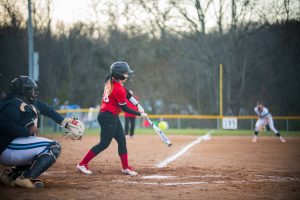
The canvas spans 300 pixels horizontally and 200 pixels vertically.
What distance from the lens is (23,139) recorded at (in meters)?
7.36

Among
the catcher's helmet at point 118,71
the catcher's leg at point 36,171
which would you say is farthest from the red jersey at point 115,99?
the catcher's leg at point 36,171

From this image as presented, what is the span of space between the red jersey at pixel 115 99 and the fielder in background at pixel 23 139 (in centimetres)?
182

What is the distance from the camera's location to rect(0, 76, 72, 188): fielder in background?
23.5 feet

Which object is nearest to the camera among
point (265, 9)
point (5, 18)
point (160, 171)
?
point (160, 171)

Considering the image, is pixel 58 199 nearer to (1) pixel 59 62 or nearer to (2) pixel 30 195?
(2) pixel 30 195

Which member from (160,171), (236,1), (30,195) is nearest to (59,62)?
(236,1)

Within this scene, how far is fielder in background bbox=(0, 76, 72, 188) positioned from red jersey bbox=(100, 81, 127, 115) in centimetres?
182

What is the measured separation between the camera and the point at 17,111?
719cm

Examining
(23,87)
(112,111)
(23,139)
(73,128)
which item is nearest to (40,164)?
(23,139)

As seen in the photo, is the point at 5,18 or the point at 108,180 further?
the point at 5,18

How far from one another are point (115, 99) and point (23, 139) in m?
2.28

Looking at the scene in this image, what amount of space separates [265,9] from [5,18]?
1749 cm

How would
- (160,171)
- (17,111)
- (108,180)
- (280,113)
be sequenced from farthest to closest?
(280,113), (160,171), (108,180), (17,111)

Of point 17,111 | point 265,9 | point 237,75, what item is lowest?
point 17,111
